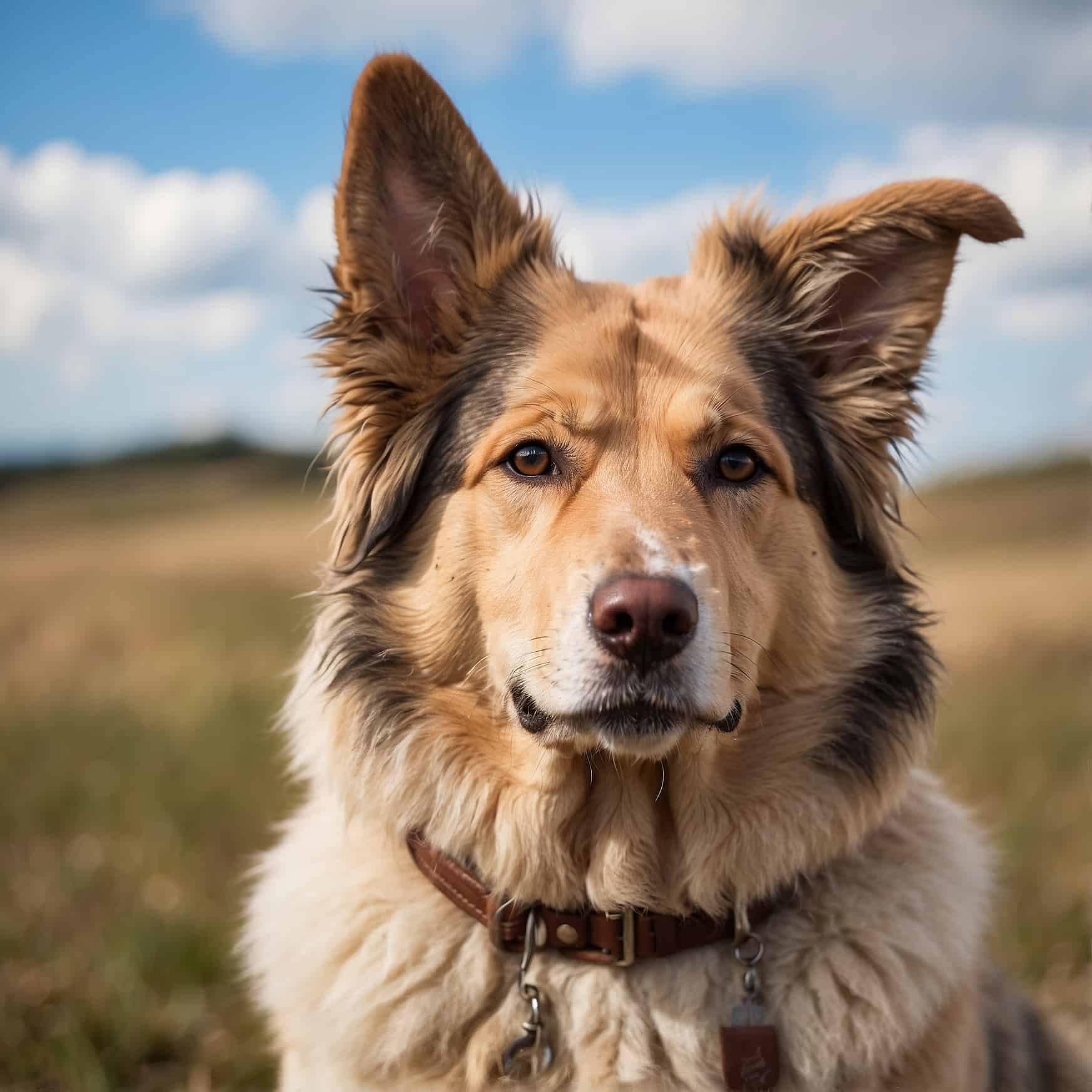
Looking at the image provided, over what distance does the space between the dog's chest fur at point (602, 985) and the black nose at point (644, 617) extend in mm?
995

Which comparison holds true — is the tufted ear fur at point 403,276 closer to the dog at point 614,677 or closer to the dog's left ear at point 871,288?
the dog at point 614,677

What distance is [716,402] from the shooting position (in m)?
2.94

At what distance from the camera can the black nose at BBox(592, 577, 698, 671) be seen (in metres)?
2.34

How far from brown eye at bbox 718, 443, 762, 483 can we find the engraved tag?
153 centimetres

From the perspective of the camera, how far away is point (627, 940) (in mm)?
2736

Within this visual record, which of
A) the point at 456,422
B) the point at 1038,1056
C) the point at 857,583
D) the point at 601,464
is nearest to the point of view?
the point at 601,464

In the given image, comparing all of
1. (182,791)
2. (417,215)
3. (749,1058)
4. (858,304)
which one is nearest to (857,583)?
(858,304)

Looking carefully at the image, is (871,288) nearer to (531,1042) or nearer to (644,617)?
(644,617)

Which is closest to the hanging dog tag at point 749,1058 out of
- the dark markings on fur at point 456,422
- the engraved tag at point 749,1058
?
the engraved tag at point 749,1058

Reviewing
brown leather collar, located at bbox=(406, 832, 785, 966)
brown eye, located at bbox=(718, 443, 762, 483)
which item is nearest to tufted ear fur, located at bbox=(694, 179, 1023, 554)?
brown eye, located at bbox=(718, 443, 762, 483)

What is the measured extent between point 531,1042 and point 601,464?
1.59 metres

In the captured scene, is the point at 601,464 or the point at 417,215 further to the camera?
the point at 417,215

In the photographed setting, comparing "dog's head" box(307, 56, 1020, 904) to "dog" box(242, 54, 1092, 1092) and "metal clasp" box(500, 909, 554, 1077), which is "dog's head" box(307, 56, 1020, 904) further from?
"metal clasp" box(500, 909, 554, 1077)

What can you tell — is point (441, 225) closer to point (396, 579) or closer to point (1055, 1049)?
point (396, 579)
